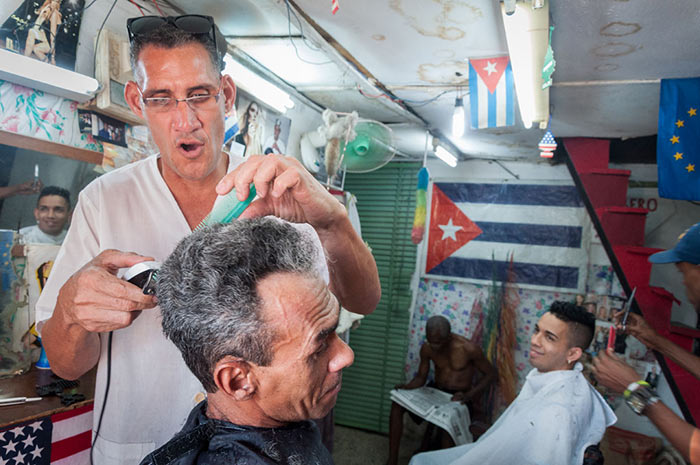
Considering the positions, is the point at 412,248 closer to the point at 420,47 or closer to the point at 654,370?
the point at 654,370

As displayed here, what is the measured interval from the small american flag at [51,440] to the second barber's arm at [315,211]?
1.26 meters

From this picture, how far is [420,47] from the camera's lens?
3.03 meters

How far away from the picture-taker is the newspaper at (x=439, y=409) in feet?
16.1

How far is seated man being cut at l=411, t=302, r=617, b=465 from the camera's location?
284 centimetres

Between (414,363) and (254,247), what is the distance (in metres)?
5.79

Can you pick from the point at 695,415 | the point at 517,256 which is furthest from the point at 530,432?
the point at 517,256

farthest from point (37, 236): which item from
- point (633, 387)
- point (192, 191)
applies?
point (633, 387)

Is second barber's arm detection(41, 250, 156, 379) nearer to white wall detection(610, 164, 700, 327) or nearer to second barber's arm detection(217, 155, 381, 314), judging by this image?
second barber's arm detection(217, 155, 381, 314)

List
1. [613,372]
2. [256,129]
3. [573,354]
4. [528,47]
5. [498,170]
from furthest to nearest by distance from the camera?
1. [498,170]
2. [256,129]
3. [573,354]
4. [613,372]
5. [528,47]

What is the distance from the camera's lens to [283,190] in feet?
3.81

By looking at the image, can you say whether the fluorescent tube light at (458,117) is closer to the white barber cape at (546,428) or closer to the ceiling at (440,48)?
the ceiling at (440,48)

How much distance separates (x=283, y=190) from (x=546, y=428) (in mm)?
2608

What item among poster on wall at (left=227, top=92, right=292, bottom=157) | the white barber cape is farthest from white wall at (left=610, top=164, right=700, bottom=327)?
poster on wall at (left=227, top=92, right=292, bottom=157)

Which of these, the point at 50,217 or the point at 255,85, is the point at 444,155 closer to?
the point at 255,85
